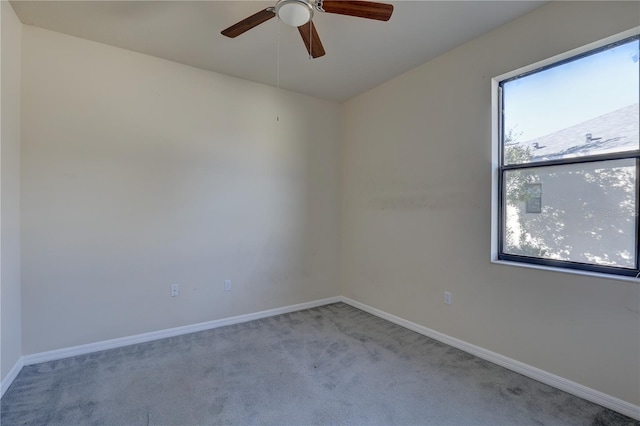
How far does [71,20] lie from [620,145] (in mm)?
4039

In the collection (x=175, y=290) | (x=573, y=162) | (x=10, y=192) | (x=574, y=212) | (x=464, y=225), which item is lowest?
(x=175, y=290)

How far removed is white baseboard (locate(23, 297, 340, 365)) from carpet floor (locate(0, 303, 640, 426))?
8cm

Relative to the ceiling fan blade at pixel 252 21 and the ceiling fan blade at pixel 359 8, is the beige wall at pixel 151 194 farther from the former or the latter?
the ceiling fan blade at pixel 359 8

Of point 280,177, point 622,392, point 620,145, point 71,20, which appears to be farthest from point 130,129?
point 622,392

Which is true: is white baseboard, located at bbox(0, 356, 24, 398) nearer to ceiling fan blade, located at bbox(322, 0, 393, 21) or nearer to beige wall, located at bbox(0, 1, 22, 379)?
beige wall, located at bbox(0, 1, 22, 379)

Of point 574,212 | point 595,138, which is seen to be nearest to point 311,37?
point 595,138

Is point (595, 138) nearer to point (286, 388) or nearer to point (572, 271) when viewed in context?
point (572, 271)

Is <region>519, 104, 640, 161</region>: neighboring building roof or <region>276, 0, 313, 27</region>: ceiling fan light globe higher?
<region>276, 0, 313, 27</region>: ceiling fan light globe

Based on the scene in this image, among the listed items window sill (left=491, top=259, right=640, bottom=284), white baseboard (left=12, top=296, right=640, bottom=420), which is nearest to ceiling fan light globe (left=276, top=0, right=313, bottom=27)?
window sill (left=491, top=259, right=640, bottom=284)

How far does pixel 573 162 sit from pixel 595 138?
0.62 feet

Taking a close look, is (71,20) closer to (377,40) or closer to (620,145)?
(377,40)

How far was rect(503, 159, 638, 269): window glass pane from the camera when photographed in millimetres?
1939

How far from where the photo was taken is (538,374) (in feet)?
7.34

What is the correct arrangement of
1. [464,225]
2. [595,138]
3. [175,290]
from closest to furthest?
[595,138], [464,225], [175,290]
